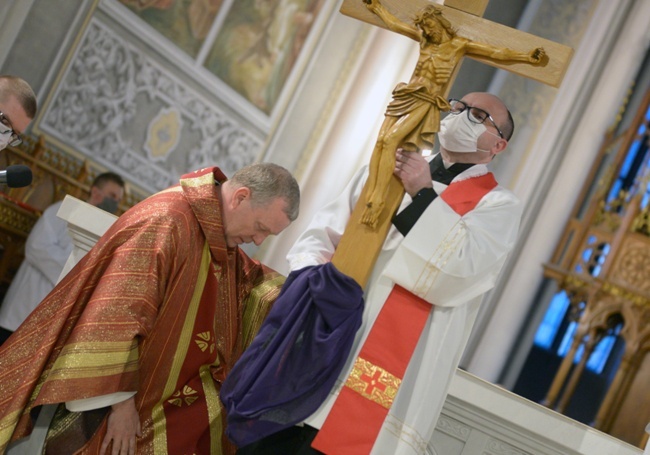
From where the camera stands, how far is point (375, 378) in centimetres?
284

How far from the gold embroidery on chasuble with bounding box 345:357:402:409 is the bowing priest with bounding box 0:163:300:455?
1.82 ft

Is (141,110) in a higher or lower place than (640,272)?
lower

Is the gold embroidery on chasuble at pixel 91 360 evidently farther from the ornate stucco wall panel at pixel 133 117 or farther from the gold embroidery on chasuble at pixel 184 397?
the ornate stucco wall panel at pixel 133 117

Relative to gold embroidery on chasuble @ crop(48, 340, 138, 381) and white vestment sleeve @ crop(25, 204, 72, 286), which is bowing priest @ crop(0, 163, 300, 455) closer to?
gold embroidery on chasuble @ crop(48, 340, 138, 381)

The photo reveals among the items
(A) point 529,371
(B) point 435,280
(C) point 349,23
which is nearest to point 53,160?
(C) point 349,23

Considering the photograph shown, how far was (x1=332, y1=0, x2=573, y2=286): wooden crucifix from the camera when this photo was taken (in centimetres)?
286

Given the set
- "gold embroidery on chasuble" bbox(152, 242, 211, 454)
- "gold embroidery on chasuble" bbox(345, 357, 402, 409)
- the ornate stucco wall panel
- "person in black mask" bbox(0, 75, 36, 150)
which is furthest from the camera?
the ornate stucco wall panel

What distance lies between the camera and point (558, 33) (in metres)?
8.63

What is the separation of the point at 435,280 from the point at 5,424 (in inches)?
57.5

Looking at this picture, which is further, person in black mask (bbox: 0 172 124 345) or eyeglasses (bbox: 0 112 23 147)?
person in black mask (bbox: 0 172 124 345)

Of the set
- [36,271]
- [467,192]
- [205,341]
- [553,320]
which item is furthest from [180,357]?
[553,320]

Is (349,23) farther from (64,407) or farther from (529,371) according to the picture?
(64,407)

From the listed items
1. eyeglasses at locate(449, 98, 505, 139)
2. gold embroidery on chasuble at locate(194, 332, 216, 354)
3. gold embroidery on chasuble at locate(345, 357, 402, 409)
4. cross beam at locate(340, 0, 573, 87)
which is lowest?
gold embroidery on chasuble at locate(194, 332, 216, 354)

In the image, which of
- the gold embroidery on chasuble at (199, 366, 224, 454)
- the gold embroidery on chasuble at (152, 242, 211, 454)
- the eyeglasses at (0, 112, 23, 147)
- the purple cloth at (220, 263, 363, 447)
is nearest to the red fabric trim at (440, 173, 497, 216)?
the purple cloth at (220, 263, 363, 447)
